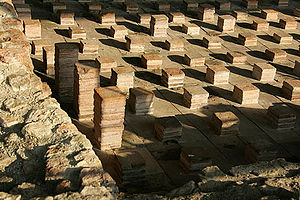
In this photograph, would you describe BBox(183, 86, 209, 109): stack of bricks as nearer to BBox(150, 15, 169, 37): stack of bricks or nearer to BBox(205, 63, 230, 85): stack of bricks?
BBox(205, 63, 230, 85): stack of bricks

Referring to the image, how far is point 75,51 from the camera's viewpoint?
13.1m

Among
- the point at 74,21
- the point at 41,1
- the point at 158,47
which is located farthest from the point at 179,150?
the point at 41,1

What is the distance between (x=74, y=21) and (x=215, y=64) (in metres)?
5.54

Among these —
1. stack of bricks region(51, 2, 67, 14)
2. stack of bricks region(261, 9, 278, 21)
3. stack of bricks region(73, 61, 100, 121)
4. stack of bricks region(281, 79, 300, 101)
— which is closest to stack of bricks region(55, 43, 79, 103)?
stack of bricks region(73, 61, 100, 121)

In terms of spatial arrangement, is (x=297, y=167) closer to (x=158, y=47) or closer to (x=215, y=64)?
(x=215, y=64)

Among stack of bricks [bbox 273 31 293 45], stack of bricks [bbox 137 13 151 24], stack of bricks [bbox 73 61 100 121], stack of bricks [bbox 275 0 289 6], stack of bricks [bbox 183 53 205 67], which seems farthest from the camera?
stack of bricks [bbox 275 0 289 6]

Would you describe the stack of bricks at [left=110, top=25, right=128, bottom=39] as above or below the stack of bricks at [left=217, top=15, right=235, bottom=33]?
below

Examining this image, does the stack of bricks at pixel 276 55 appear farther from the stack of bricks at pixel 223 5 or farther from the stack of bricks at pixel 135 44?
the stack of bricks at pixel 223 5

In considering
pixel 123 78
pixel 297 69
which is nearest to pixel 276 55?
pixel 297 69

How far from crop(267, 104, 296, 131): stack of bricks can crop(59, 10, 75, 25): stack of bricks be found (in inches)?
315

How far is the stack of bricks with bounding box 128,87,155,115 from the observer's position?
12922 mm

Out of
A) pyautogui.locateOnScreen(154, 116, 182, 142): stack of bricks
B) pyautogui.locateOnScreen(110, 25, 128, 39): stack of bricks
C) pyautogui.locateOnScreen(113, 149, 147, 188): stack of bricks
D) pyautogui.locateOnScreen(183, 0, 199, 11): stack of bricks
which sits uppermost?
pyautogui.locateOnScreen(183, 0, 199, 11): stack of bricks

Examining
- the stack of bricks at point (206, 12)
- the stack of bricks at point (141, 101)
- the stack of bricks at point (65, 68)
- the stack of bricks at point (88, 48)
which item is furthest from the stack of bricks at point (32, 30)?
the stack of bricks at point (206, 12)

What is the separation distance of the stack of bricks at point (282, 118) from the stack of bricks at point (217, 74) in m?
2.10
